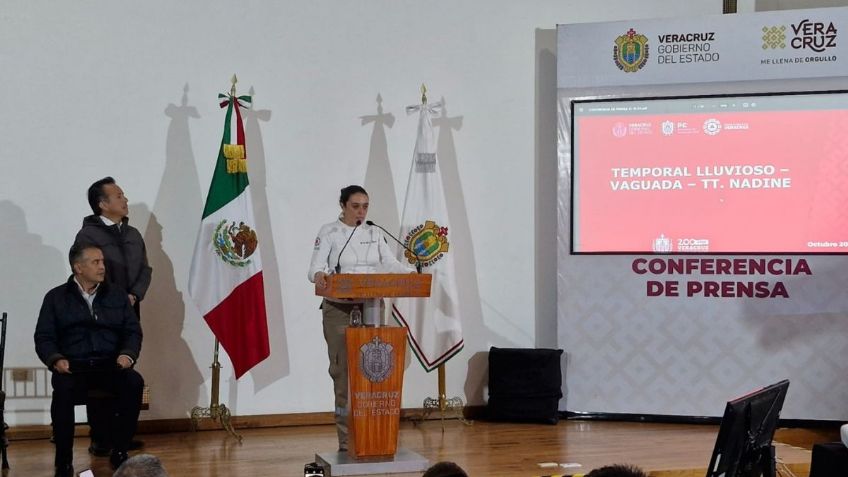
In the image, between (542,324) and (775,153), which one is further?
(542,324)

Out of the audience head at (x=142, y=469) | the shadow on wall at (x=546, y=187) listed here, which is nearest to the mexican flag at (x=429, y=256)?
the shadow on wall at (x=546, y=187)

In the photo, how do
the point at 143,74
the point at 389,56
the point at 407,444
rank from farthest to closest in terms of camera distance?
1. the point at 389,56
2. the point at 143,74
3. the point at 407,444

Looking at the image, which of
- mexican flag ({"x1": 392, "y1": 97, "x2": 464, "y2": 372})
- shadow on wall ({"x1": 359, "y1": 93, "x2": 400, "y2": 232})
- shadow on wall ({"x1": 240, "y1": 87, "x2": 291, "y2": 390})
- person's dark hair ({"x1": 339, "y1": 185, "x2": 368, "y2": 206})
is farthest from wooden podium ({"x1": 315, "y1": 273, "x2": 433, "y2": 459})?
shadow on wall ({"x1": 359, "y1": 93, "x2": 400, "y2": 232})

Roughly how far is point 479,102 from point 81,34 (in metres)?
2.47

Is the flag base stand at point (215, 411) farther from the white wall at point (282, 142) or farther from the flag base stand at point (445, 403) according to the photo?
the flag base stand at point (445, 403)

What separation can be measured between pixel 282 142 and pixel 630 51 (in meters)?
2.22

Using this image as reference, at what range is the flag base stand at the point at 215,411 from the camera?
6.14m

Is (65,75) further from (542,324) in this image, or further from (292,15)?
(542,324)

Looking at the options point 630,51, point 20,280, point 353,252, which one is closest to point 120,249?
point 20,280

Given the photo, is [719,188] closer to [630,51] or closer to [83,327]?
[630,51]

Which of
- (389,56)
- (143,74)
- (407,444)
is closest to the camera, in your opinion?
(407,444)

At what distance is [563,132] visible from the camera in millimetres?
6684

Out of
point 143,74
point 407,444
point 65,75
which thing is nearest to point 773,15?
point 407,444

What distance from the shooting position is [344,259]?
17.5ft
